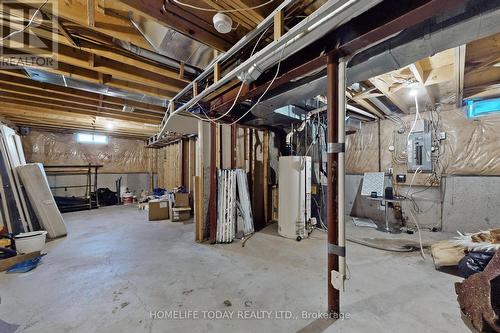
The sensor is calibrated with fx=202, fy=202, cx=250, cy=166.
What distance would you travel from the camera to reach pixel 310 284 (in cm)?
207

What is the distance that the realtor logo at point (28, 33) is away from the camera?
5.41ft

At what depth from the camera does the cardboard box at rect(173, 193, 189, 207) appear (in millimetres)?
4906

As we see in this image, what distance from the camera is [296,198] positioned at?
138 inches

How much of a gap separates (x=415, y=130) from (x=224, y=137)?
3787 mm

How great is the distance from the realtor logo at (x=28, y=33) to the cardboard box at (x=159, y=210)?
3181 mm

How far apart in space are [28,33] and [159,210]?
376cm

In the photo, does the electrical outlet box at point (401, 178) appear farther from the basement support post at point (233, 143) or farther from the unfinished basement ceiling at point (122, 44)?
the unfinished basement ceiling at point (122, 44)

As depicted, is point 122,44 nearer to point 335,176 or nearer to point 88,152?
point 335,176

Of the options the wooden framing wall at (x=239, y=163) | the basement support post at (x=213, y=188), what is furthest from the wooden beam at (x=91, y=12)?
the basement support post at (x=213, y=188)

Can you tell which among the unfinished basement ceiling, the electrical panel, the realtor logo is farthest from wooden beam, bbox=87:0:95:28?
the electrical panel

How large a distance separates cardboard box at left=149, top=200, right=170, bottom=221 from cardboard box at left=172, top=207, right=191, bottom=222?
38cm

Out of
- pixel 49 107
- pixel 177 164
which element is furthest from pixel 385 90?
pixel 49 107

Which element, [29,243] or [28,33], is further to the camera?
[29,243]

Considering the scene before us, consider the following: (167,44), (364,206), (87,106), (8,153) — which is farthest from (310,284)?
(8,153)
